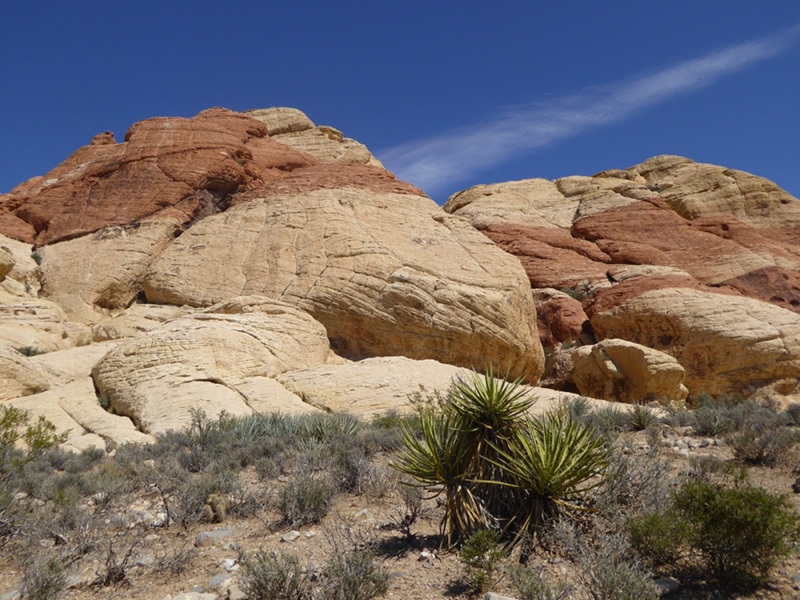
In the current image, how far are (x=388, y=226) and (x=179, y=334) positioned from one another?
9.89 m

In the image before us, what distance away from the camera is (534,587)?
13.0 feet

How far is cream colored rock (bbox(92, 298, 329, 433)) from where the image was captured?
1302cm

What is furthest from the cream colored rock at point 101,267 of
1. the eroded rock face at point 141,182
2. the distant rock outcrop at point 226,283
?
the eroded rock face at point 141,182

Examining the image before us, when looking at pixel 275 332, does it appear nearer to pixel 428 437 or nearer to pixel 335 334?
pixel 335 334

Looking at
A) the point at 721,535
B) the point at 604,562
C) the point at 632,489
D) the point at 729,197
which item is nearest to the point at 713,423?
the point at 632,489

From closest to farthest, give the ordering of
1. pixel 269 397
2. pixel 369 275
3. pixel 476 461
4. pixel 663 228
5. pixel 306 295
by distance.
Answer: pixel 476 461, pixel 269 397, pixel 306 295, pixel 369 275, pixel 663 228

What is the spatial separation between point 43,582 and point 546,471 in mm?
3870

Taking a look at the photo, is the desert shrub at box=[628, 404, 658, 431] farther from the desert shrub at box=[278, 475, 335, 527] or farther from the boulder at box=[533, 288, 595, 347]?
the boulder at box=[533, 288, 595, 347]

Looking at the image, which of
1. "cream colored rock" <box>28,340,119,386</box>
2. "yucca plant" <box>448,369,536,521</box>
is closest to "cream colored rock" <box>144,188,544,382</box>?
"cream colored rock" <box>28,340,119,386</box>

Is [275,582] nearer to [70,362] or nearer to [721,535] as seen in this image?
[721,535]

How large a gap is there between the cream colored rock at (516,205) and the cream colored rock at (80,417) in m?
26.8

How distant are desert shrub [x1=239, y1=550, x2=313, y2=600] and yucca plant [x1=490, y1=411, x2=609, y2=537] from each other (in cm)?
174

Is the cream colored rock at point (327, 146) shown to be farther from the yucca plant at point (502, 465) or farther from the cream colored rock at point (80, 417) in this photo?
the yucca plant at point (502, 465)

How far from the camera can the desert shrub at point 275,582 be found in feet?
13.9
